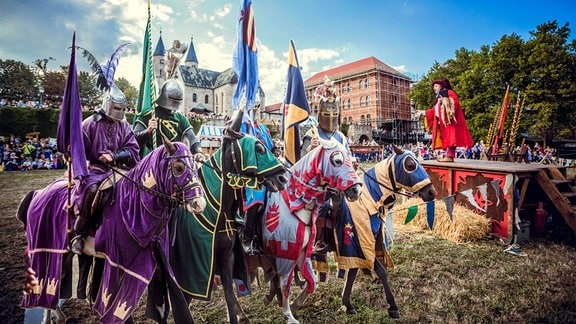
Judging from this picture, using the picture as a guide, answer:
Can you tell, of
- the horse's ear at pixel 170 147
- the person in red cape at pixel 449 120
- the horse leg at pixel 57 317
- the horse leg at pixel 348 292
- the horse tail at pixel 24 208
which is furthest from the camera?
the person in red cape at pixel 449 120

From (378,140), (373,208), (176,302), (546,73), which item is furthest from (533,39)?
(176,302)

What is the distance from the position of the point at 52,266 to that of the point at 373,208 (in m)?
3.65

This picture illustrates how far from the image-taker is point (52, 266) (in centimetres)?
290

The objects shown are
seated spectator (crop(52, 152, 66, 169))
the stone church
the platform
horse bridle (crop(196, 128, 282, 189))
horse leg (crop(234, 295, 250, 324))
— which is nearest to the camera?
horse bridle (crop(196, 128, 282, 189))

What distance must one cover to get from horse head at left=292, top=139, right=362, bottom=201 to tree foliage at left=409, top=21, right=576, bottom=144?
2302 cm

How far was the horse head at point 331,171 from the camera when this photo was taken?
3.09 m

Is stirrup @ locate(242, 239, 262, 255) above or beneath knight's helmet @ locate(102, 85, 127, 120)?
beneath

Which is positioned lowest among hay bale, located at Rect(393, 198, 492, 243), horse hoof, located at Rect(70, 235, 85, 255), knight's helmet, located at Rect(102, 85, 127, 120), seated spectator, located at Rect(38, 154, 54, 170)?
hay bale, located at Rect(393, 198, 492, 243)

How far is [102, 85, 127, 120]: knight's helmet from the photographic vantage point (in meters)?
3.08

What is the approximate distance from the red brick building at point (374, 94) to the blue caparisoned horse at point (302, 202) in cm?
4660

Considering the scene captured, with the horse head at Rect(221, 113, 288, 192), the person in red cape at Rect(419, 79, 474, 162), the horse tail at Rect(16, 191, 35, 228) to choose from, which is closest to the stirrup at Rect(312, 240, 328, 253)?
the horse head at Rect(221, 113, 288, 192)

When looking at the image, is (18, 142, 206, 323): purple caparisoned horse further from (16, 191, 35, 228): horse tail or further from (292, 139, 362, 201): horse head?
(292, 139, 362, 201): horse head

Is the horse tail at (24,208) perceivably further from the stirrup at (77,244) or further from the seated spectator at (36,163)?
the seated spectator at (36,163)

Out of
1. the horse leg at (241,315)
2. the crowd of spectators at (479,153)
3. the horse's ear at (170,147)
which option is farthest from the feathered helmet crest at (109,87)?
the crowd of spectators at (479,153)
